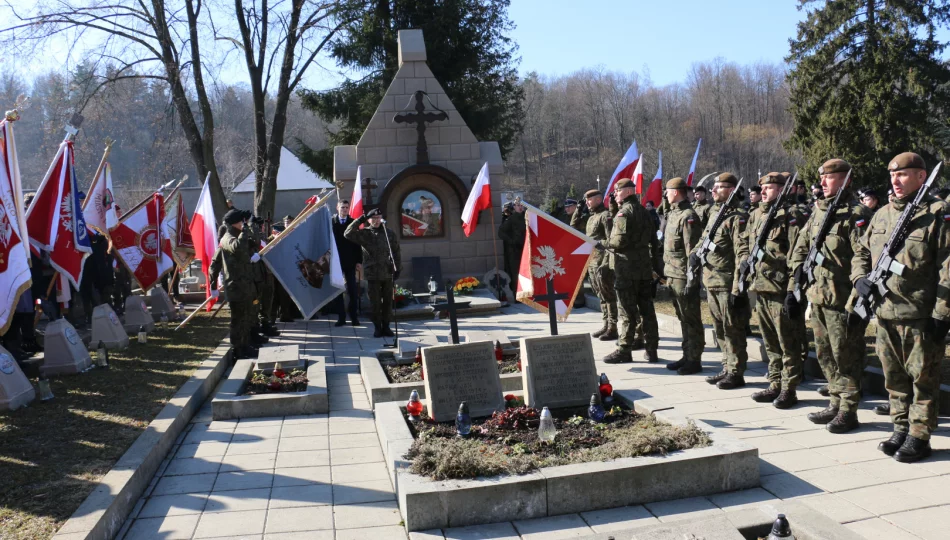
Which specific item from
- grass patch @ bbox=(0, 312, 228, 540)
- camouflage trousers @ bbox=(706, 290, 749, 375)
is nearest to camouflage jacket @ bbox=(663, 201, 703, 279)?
camouflage trousers @ bbox=(706, 290, 749, 375)

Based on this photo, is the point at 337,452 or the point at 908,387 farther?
the point at 337,452

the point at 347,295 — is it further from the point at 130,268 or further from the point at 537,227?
the point at 537,227

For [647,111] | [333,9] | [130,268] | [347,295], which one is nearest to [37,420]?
[130,268]

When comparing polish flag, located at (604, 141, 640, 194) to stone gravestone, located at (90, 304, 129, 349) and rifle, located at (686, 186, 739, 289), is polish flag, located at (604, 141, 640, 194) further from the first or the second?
stone gravestone, located at (90, 304, 129, 349)

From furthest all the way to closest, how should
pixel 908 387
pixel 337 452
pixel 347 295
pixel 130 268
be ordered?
pixel 347 295, pixel 130 268, pixel 337 452, pixel 908 387

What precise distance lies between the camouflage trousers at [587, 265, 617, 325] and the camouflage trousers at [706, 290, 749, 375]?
8.67 feet

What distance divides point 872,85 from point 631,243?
2250cm

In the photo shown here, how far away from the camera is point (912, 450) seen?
5344 millimetres

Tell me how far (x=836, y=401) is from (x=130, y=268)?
11.0 m

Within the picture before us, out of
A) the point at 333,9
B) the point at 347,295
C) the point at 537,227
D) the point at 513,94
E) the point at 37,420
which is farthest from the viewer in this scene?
the point at 513,94

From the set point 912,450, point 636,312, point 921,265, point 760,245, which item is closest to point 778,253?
point 760,245

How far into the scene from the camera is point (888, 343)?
5.53 meters

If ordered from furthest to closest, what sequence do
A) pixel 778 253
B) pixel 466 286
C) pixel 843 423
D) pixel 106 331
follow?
pixel 466 286 < pixel 106 331 < pixel 778 253 < pixel 843 423

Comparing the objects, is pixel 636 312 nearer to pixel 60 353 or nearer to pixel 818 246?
pixel 818 246
